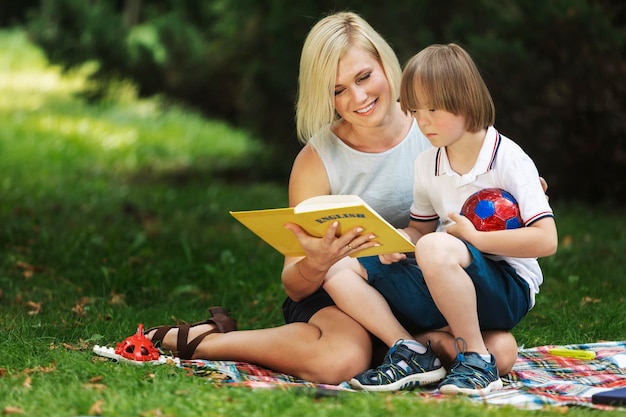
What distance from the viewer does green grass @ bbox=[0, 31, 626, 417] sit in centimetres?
277

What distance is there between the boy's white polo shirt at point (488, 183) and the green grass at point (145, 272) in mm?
647

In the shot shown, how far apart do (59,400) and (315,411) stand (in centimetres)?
74

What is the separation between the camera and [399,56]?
7.06 m

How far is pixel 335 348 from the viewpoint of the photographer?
3285 mm

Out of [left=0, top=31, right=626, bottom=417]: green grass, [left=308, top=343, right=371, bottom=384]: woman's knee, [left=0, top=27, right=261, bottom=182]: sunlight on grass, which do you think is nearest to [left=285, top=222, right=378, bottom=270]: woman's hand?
[left=308, top=343, right=371, bottom=384]: woman's knee

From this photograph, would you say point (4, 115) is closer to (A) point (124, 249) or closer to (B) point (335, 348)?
(A) point (124, 249)

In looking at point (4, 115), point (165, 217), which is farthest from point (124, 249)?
point (4, 115)

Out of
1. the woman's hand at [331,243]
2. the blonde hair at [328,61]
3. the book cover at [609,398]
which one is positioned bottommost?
the book cover at [609,398]

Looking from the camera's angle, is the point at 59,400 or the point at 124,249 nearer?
the point at 59,400

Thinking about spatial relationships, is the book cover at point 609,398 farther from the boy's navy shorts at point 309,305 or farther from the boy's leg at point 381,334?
the boy's navy shorts at point 309,305

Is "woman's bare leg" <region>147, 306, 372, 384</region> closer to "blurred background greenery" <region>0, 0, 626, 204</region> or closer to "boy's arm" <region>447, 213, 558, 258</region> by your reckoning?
"boy's arm" <region>447, 213, 558, 258</region>

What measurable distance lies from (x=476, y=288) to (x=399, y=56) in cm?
414

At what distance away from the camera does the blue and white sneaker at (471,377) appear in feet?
9.79

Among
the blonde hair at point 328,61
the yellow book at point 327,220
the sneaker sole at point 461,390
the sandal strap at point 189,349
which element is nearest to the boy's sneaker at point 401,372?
the sneaker sole at point 461,390
